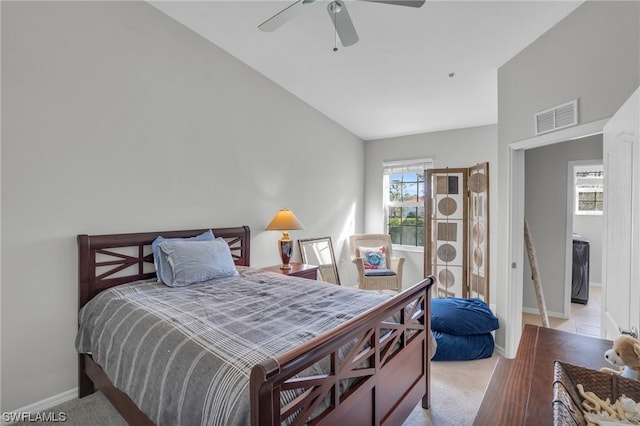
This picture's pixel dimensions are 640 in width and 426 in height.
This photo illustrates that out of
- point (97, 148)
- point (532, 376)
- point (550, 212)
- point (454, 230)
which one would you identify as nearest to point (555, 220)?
point (550, 212)

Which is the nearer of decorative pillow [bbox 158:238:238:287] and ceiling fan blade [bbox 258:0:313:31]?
ceiling fan blade [bbox 258:0:313:31]

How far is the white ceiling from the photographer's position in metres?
2.45

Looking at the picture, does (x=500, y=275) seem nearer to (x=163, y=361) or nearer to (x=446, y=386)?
(x=446, y=386)

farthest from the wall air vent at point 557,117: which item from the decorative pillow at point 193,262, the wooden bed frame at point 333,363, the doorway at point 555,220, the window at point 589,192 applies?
the window at point 589,192

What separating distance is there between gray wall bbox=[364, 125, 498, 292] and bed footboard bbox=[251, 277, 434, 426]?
8.70 feet

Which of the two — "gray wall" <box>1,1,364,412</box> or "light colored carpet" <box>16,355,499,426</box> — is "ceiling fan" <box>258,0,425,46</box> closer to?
"gray wall" <box>1,1,364,412</box>

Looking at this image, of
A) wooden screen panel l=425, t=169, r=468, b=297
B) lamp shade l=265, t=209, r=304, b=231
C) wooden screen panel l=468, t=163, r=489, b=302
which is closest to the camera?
lamp shade l=265, t=209, r=304, b=231

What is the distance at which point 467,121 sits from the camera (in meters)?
4.42

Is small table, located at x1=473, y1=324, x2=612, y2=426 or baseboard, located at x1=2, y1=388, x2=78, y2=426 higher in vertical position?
small table, located at x1=473, y1=324, x2=612, y2=426

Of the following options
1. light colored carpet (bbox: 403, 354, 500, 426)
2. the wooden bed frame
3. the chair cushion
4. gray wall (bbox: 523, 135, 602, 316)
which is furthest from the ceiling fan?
gray wall (bbox: 523, 135, 602, 316)

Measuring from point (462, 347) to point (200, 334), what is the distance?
2.57m

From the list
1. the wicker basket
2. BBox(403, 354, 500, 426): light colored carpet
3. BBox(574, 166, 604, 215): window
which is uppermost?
BBox(574, 166, 604, 215): window

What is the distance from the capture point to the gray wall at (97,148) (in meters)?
2.08

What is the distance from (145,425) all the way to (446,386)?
2193 mm
